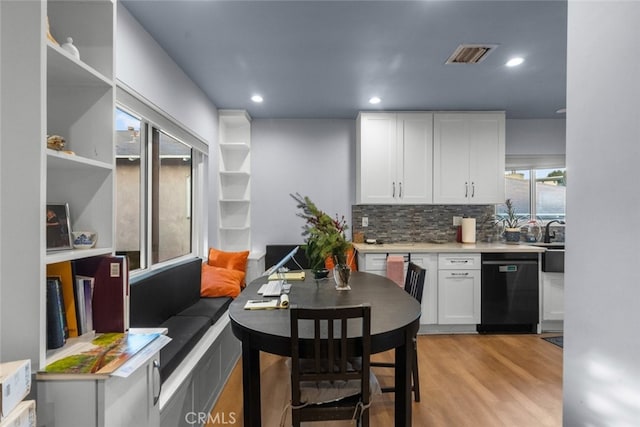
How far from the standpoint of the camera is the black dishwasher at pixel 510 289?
3.59 meters

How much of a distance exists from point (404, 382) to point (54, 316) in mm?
1484

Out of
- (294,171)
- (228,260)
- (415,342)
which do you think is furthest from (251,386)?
(294,171)

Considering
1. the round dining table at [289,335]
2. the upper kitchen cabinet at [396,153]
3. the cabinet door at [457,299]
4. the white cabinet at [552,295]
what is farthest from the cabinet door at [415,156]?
the round dining table at [289,335]

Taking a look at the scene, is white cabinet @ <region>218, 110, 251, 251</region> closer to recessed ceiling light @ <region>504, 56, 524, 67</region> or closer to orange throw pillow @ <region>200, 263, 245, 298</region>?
orange throw pillow @ <region>200, 263, 245, 298</region>

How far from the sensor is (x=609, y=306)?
896 mm

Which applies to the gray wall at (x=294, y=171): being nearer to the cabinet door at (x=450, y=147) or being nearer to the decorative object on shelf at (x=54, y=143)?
the cabinet door at (x=450, y=147)

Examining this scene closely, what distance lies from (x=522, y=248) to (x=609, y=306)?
3.09 meters

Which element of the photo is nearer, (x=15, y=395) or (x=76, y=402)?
(x=15, y=395)

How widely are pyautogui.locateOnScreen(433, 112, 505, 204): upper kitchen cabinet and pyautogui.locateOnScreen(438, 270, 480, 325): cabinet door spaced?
0.99 m

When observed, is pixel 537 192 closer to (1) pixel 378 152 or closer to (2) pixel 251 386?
(1) pixel 378 152

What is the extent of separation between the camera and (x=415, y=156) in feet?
13.0

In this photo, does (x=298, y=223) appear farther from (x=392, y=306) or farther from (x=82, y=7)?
(x=82, y=7)

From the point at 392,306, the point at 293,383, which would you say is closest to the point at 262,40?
the point at 392,306

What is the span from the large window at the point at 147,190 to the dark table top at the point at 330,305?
97 centimetres
